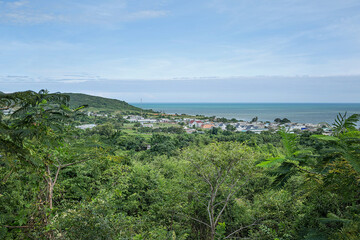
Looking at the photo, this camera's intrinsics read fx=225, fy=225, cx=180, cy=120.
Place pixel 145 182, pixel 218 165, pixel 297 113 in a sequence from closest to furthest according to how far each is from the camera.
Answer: pixel 218 165
pixel 145 182
pixel 297 113

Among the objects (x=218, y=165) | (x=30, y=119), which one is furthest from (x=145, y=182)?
(x=30, y=119)

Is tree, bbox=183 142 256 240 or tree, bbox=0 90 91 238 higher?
tree, bbox=0 90 91 238

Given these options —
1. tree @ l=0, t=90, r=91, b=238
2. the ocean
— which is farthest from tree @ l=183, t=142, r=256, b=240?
tree @ l=0, t=90, r=91, b=238

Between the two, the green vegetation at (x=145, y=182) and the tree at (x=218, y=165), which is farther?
the tree at (x=218, y=165)

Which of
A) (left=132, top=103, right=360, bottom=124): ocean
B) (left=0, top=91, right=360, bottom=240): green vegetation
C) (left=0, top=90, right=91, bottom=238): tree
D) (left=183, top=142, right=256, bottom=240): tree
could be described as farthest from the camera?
(left=132, top=103, right=360, bottom=124): ocean

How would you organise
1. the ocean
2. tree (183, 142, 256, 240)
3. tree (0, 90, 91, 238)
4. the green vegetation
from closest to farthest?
the green vegetation → tree (0, 90, 91, 238) → tree (183, 142, 256, 240) → the ocean

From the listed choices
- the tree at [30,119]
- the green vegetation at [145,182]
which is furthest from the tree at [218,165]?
the tree at [30,119]

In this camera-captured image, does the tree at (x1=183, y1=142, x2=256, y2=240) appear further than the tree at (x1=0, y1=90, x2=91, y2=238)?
Yes

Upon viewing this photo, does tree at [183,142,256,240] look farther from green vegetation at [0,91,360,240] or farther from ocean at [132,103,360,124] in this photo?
ocean at [132,103,360,124]

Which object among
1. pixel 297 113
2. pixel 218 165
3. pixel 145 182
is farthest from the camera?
pixel 297 113

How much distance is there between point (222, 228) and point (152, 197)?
9.89 ft

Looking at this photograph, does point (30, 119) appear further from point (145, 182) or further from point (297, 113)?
point (297, 113)

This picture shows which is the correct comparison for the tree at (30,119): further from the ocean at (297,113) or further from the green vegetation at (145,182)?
the ocean at (297,113)

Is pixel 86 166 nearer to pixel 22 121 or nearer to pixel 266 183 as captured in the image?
pixel 22 121
